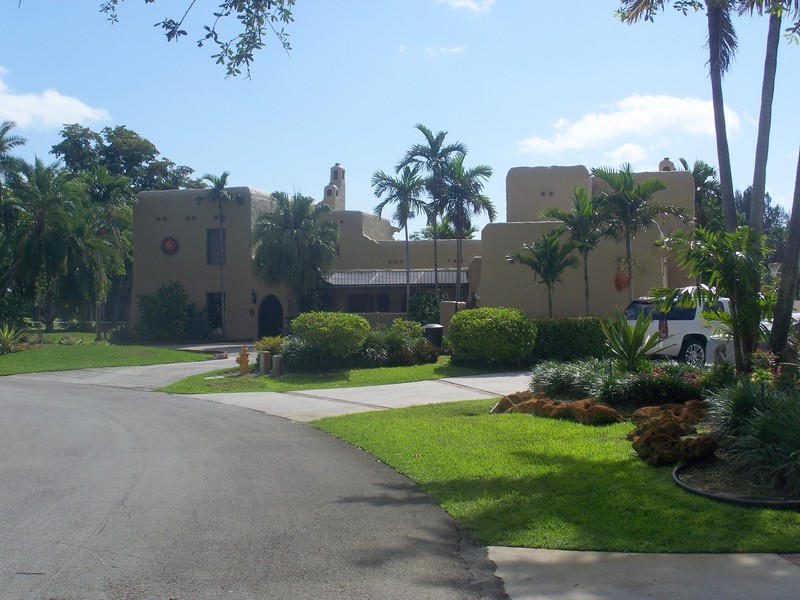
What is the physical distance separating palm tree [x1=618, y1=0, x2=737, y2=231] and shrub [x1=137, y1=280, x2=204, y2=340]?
3005cm

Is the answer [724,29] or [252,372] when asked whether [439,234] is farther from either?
[724,29]

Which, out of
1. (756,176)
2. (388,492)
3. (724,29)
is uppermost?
(724,29)

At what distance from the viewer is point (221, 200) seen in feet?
129

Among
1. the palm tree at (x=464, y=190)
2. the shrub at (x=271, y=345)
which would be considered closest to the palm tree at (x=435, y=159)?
the palm tree at (x=464, y=190)

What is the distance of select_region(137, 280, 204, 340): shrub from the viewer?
3894 cm

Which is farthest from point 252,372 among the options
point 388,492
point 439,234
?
point 439,234

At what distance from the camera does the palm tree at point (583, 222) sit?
25.0 meters

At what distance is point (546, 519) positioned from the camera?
7.05m

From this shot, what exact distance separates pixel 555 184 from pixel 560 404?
64.8 ft

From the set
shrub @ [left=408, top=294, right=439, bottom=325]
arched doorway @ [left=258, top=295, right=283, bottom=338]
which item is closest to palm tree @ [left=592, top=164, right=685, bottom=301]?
shrub @ [left=408, top=294, right=439, bottom=325]

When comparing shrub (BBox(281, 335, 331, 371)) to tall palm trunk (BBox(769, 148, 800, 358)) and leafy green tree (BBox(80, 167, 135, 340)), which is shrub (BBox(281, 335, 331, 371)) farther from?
leafy green tree (BBox(80, 167, 135, 340))

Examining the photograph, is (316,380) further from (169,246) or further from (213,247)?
(169,246)

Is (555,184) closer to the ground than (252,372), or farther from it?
farther from it

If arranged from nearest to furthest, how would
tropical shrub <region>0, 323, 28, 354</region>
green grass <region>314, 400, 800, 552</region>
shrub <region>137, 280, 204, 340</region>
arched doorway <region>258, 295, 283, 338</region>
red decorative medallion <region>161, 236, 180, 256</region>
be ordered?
green grass <region>314, 400, 800, 552</region>, tropical shrub <region>0, 323, 28, 354</region>, shrub <region>137, 280, 204, 340</region>, arched doorway <region>258, 295, 283, 338</region>, red decorative medallion <region>161, 236, 180, 256</region>
